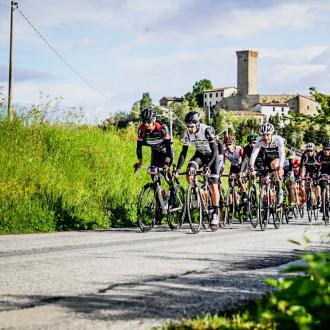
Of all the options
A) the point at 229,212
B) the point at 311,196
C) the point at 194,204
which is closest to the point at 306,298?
the point at 194,204

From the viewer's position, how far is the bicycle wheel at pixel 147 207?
40.6ft

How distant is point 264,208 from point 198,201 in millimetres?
1950

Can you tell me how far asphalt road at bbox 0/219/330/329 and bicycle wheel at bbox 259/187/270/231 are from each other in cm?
261

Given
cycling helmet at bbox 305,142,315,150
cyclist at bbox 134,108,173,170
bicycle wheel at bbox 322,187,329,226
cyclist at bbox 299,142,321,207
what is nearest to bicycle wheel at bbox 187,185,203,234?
cyclist at bbox 134,108,173,170

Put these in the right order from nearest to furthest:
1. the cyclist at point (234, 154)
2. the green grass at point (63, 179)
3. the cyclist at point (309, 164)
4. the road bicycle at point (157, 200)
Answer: the road bicycle at point (157, 200) < the green grass at point (63, 179) < the cyclist at point (234, 154) < the cyclist at point (309, 164)

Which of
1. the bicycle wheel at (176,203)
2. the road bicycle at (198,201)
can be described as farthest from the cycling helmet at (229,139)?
the bicycle wheel at (176,203)

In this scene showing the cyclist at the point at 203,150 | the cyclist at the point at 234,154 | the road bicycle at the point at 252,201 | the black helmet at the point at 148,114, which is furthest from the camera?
the cyclist at the point at 234,154

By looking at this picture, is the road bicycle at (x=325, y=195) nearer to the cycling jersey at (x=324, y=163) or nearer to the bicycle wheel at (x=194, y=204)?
the cycling jersey at (x=324, y=163)

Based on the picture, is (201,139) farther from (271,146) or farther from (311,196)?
(311,196)

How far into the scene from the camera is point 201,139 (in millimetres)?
12383

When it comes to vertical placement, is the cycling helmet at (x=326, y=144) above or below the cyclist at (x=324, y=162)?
above

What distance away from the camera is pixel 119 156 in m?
19.0

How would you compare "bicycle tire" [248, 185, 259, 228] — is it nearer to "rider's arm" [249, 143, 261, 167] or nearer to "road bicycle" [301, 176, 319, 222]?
"rider's arm" [249, 143, 261, 167]

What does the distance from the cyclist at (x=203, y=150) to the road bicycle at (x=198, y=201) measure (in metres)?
0.08
